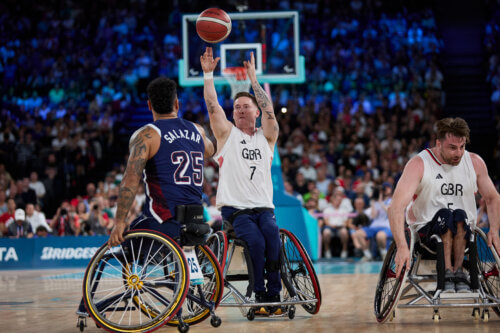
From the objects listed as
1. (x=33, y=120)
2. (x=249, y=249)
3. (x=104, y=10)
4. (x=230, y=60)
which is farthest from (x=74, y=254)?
(x=104, y=10)

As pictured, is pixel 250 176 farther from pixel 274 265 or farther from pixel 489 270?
pixel 489 270

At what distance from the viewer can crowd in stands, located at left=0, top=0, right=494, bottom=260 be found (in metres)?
15.3

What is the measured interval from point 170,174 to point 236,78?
736 cm

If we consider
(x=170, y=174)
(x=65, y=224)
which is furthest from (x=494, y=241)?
(x=65, y=224)

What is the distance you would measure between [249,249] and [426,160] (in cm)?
155

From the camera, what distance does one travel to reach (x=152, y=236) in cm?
477

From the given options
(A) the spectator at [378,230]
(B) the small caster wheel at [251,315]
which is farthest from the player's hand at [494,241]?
(A) the spectator at [378,230]

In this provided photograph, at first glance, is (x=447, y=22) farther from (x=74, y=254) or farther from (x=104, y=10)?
(x=74, y=254)

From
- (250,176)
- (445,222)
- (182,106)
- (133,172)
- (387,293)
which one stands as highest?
(182,106)

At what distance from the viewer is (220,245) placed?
18.8ft

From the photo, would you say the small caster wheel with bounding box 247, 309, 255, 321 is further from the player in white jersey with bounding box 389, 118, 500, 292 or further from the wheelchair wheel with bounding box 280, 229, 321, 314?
the player in white jersey with bounding box 389, 118, 500, 292

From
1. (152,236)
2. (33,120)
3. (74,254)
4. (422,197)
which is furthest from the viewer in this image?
(33,120)

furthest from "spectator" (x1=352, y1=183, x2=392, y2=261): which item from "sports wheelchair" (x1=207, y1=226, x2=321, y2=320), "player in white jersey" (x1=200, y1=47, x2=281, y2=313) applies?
"player in white jersey" (x1=200, y1=47, x2=281, y2=313)

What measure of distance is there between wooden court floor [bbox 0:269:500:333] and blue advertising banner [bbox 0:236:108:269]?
513cm
